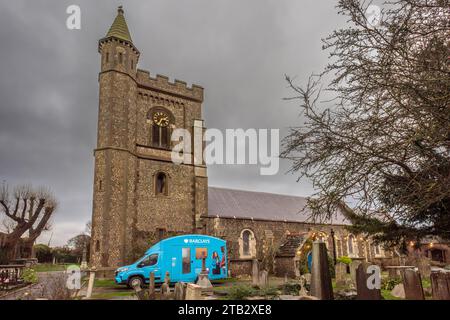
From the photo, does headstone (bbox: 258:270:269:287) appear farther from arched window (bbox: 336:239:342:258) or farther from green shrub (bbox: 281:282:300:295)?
arched window (bbox: 336:239:342:258)

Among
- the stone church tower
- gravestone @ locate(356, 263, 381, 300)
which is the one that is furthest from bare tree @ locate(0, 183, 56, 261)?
gravestone @ locate(356, 263, 381, 300)

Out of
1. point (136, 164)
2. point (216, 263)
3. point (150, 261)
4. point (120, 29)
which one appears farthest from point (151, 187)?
point (120, 29)

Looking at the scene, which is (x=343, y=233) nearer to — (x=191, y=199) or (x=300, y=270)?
(x=300, y=270)

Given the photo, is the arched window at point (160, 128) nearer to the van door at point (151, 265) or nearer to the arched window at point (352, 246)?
the van door at point (151, 265)

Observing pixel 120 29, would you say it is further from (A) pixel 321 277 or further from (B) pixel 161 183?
(A) pixel 321 277

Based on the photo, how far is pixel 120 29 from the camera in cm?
2305

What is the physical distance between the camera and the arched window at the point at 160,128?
23.2 m

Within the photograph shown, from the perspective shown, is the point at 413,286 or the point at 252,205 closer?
the point at 413,286

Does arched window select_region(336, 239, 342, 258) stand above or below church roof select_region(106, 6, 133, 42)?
below

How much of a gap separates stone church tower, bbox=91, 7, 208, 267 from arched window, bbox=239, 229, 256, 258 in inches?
145

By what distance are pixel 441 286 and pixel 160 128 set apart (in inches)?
781

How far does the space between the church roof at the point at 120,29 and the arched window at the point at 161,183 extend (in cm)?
963

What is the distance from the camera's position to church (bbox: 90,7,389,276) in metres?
19.4

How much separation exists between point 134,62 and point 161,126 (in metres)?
4.81
